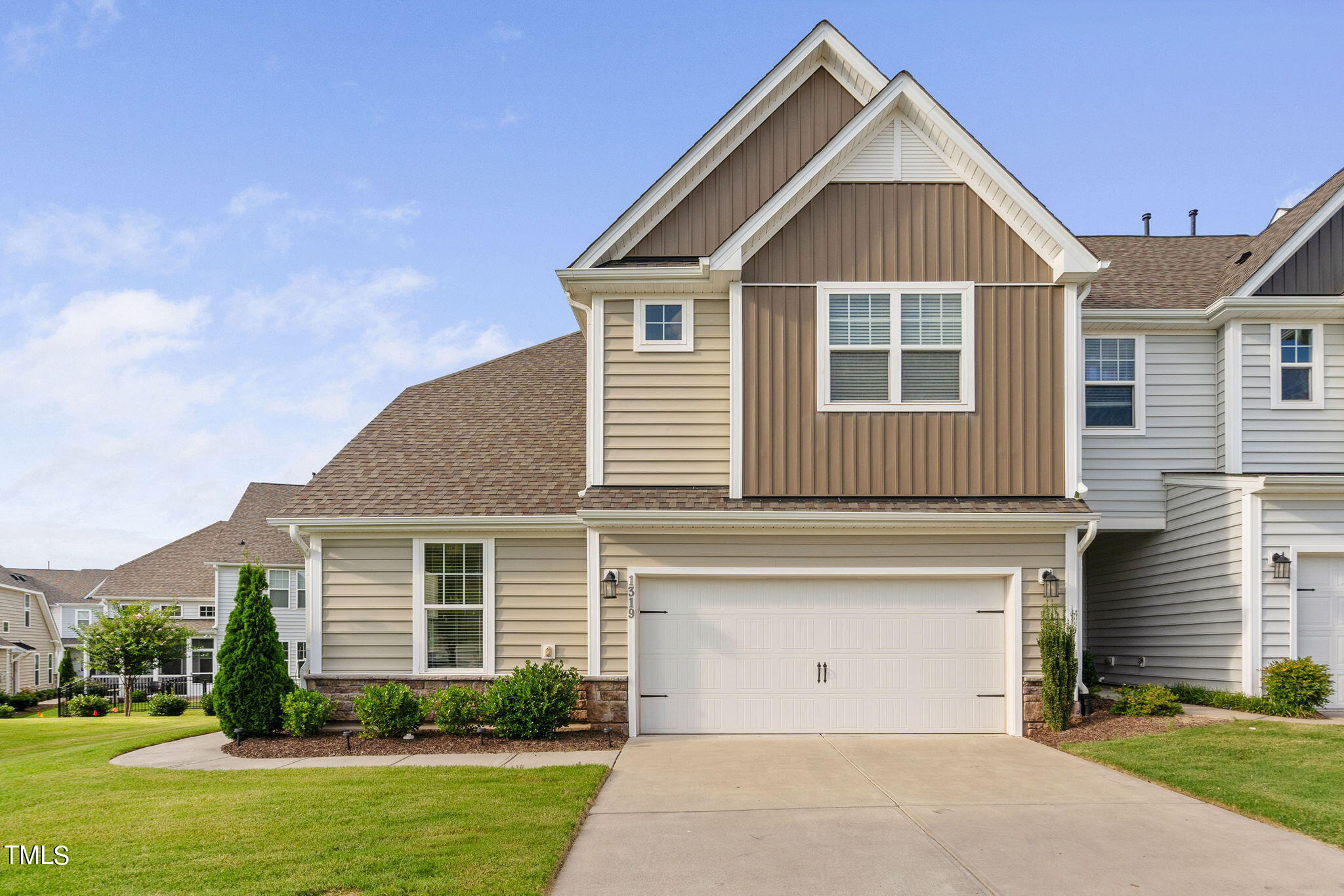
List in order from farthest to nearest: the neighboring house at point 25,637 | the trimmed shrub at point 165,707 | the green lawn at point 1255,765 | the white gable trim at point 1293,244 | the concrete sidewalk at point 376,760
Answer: the neighboring house at point 25,637, the trimmed shrub at point 165,707, the white gable trim at point 1293,244, the concrete sidewalk at point 376,760, the green lawn at point 1255,765

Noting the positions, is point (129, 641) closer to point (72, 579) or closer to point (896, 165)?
point (896, 165)

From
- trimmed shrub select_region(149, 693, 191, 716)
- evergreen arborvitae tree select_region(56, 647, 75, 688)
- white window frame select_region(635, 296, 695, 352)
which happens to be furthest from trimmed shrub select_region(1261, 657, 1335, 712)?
evergreen arborvitae tree select_region(56, 647, 75, 688)

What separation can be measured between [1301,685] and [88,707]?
2663 centimetres

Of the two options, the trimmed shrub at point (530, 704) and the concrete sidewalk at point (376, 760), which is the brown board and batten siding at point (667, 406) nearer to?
the trimmed shrub at point (530, 704)

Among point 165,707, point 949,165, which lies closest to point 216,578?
point 165,707

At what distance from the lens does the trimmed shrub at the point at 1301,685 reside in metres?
11.4

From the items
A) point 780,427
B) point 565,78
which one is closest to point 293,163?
point 565,78

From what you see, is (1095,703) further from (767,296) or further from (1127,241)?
(1127,241)

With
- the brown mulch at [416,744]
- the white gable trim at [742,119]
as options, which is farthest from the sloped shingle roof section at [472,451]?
the white gable trim at [742,119]

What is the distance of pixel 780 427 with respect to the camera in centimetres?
1168

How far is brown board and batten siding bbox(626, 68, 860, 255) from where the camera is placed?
12.6 metres

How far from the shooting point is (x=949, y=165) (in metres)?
11.9

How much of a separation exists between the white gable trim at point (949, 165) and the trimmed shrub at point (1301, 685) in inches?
219

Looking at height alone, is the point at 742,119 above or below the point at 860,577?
above
